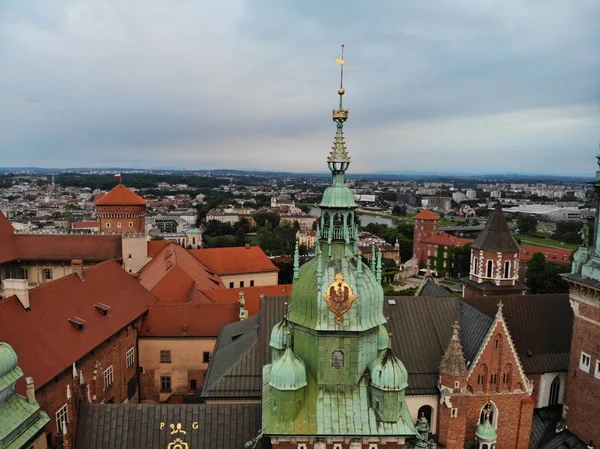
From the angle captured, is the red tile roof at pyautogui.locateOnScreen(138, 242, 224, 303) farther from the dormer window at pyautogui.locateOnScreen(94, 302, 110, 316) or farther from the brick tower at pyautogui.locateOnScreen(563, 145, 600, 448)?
the brick tower at pyautogui.locateOnScreen(563, 145, 600, 448)

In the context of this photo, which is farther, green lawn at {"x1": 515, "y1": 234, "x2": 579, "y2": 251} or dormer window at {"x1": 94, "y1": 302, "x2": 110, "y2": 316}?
green lawn at {"x1": 515, "y1": 234, "x2": 579, "y2": 251}

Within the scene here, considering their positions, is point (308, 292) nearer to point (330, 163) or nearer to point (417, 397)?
point (330, 163)

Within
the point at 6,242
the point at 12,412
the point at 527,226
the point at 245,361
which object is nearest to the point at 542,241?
the point at 527,226

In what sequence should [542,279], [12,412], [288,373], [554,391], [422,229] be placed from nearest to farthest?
[288,373] < [12,412] < [554,391] < [542,279] < [422,229]

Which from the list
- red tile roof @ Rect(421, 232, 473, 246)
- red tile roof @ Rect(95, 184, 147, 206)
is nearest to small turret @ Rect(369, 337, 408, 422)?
red tile roof @ Rect(95, 184, 147, 206)

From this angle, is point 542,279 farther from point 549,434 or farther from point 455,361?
point 455,361

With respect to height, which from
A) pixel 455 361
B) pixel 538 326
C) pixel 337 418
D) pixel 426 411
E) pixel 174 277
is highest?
pixel 337 418

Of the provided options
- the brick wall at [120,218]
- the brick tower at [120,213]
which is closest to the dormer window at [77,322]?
the brick tower at [120,213]

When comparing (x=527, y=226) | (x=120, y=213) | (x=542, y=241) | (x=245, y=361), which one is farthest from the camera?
(x=527, y=226)
